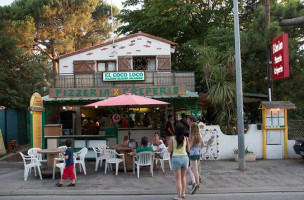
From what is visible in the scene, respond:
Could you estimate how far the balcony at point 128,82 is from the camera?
1409 cm

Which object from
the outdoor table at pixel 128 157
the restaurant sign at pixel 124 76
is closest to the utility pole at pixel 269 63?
the restaurant sign at pixel 124 76

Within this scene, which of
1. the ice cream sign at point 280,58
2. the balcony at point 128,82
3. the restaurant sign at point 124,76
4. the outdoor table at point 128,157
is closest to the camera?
the outdoor table at point 128,157

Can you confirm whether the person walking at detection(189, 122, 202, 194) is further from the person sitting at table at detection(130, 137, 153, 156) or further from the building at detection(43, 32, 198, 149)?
the building at detection(43, 32, 198, 149)

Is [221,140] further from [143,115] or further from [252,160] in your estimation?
[143,115]

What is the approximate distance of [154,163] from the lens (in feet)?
33.6

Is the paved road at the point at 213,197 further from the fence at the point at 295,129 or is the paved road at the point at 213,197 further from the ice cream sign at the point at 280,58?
the ice cream sign at the point at 280,58

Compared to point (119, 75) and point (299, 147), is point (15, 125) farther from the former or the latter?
point (299, 147)

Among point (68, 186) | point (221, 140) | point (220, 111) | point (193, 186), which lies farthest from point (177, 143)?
point (220, 111)

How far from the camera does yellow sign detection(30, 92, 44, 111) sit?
37.5ft

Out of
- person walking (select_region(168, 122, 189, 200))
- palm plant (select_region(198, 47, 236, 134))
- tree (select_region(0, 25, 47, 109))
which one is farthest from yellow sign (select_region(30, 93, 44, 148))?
person walking (select_region(168, 122, 189, 200))

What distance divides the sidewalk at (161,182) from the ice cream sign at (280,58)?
12.1 ft

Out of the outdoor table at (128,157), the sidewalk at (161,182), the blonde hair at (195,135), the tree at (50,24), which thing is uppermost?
the tree at (50,24)

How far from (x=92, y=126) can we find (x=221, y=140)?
6484 mm

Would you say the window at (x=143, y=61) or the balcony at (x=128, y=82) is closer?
the balcony at (x=128, y=82)
